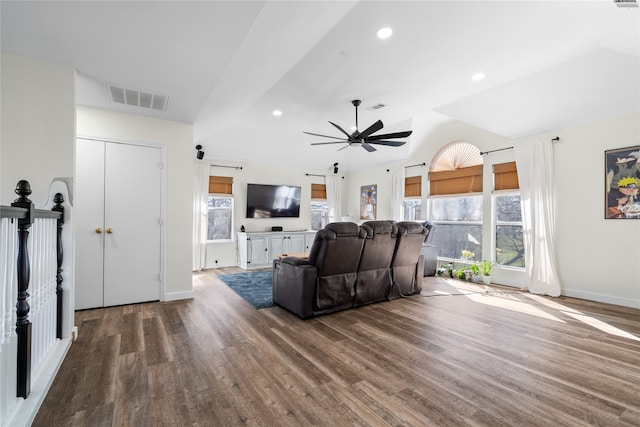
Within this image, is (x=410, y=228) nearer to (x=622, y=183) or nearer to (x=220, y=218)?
(x=622, y=183)

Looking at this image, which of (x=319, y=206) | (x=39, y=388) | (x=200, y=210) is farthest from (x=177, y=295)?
(x=319, y=206)

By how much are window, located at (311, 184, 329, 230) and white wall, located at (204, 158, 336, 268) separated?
18 cm

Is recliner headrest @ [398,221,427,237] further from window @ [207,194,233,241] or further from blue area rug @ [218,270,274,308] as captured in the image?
window @ [207,194,233,241]

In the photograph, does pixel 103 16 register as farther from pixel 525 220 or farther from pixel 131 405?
pixel 525 220

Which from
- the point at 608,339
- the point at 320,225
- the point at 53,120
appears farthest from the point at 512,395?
the point at 320,225

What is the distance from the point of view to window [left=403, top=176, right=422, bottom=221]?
7.07 m

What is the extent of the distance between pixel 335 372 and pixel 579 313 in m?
3.49

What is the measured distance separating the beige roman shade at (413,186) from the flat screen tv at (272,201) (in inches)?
109

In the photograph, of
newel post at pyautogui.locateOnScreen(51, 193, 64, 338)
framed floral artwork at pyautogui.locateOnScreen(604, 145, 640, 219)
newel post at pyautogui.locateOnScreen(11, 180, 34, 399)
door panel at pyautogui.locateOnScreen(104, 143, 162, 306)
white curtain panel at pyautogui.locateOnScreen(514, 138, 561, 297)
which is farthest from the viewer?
white curtain panel at pyautogui.locateOnScreen(514, 138, 561, 297)

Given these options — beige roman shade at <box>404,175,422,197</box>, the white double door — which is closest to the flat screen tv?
beige roman shade at <box>404,175,422,197</box>

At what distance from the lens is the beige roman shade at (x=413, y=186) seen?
23.1 ft

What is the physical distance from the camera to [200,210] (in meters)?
6.63

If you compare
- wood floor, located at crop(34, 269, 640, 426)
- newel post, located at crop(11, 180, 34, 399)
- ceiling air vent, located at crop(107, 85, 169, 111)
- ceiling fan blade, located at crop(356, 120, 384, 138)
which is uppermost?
ceiling air vent, located at crop(107, 85, 169, 111)

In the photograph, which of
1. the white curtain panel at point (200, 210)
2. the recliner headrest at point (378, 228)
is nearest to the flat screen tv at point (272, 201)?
the white curtain panel at point (200, 210)
